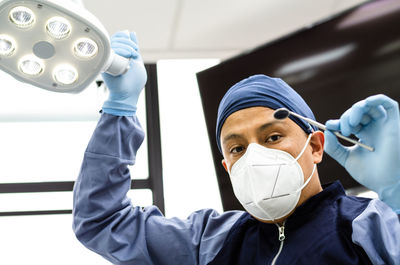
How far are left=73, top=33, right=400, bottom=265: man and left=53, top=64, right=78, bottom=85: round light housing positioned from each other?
0.52 feet

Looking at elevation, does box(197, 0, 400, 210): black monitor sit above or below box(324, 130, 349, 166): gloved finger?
above

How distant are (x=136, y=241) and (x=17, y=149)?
2.06 m

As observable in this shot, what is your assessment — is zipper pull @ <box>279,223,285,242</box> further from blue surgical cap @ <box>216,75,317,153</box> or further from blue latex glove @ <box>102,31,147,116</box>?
blue latex glove @ <box>102,31,147,116</box>

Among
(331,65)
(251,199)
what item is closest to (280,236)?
(251,199)

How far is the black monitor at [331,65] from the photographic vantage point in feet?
6.97

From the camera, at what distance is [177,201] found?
9.64ft

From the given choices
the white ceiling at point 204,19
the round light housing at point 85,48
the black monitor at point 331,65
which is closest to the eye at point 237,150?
the round light housing at point 85,48

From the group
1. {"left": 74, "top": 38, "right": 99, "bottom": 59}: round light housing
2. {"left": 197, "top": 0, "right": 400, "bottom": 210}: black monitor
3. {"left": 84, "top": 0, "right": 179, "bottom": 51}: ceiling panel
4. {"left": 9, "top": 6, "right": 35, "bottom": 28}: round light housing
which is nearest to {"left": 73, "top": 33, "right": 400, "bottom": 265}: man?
{"left": 74, "top": 38, "right": 99, "bottom": 59}: round light housing

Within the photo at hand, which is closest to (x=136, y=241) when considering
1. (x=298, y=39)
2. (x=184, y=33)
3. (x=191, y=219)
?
(x=191, y=219)

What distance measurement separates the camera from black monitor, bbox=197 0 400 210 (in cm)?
212

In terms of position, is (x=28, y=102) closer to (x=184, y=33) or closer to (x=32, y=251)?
(x=32, y=251)

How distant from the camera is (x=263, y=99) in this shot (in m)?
1.25

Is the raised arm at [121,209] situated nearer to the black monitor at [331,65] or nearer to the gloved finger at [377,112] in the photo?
the gloved finger at [377,112]

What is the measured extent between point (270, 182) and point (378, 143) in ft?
0.91
